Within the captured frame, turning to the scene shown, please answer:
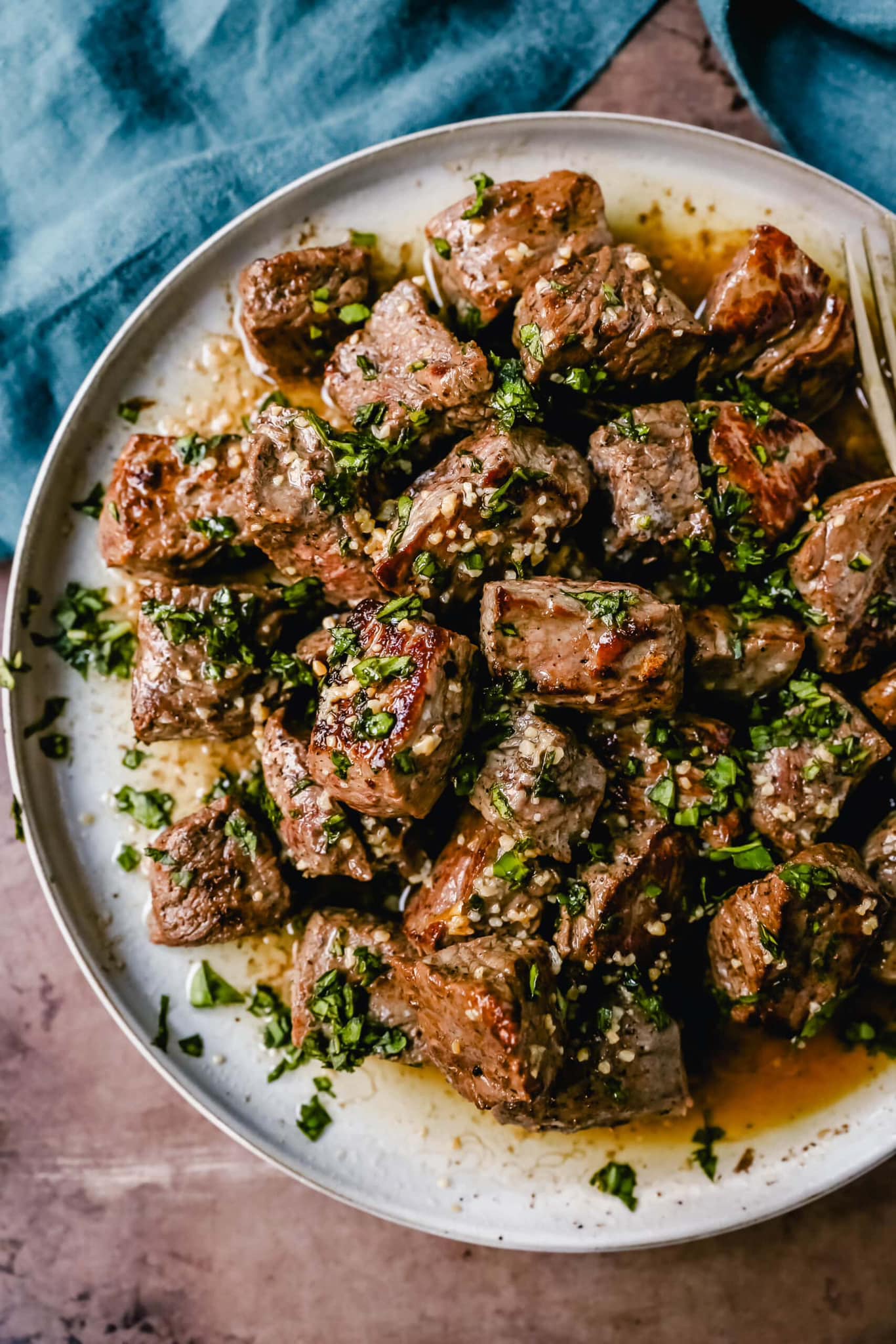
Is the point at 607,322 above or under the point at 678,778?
above

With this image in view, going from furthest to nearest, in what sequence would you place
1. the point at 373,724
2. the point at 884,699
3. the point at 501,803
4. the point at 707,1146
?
the point at 707,1146 < the point at 884,699 < the point at 501,803 < the point at 373,724

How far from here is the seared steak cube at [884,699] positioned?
289 cm

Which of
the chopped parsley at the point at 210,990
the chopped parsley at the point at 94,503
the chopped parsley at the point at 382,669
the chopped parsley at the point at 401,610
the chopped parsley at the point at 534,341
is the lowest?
the chopped parsley at the point at 210,990

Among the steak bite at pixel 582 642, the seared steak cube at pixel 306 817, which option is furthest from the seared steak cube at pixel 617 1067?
the steak bite at pixel 582 642

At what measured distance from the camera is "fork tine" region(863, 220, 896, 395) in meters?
3.10

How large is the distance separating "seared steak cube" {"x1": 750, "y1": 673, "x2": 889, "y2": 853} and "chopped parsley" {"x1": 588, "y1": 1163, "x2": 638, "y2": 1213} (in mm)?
1153

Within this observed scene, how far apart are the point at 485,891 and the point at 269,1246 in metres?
1.83

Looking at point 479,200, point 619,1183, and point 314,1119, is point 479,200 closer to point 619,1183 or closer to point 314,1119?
point 314,1119

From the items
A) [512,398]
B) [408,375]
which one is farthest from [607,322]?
[408,375]

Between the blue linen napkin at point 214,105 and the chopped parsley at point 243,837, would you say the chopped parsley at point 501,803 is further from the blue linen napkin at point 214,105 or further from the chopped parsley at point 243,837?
the blue linen napkin at point 214,105

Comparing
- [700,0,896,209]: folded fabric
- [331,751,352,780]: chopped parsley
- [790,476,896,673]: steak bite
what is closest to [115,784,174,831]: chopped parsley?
[331,751,352,780]: chopped parsley

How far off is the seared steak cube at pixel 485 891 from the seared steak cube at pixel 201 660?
799 millimetres

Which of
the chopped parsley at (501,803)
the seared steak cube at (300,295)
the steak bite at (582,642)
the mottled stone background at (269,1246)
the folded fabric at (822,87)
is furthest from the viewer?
the mottled stone background at (269,1246)

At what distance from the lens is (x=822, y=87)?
3.35m
